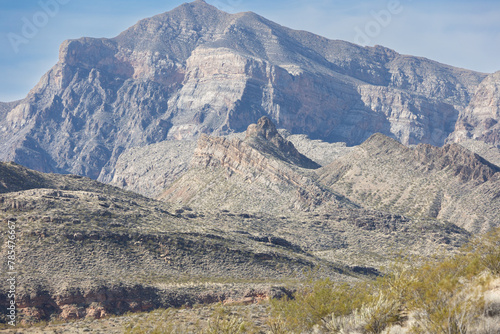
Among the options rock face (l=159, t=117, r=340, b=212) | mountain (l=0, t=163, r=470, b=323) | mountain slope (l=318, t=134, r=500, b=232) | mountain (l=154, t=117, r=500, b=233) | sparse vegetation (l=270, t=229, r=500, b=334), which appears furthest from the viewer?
rock face (l=159, t=117, r=340, b=212)

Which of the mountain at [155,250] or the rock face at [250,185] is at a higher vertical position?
the rock face at [250,185]

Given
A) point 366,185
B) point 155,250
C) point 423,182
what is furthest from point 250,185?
point 155,250

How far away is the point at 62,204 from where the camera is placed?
102000 mm

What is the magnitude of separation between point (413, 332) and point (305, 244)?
3437 inches

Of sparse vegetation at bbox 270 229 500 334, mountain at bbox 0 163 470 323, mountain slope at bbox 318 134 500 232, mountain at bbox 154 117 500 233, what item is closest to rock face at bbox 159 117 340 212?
mountain at bbox 154 117 500 233

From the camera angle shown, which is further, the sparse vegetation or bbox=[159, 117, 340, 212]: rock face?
bbox=[159, 117, 340, 212]: rock face

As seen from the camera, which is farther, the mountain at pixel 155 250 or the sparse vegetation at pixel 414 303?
the mountain at pixel 155 250

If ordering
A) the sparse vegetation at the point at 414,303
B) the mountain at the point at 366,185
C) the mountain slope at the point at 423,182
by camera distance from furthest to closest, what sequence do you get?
the mountain slope at the point at 423,182
the mountain at the point at 366,185
the sparse vegetation at the point at 414,303

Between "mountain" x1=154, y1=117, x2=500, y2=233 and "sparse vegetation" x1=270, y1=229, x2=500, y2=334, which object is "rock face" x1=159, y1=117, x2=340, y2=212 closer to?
"mountain" x1=154, y1=117, x2=500, y2=233

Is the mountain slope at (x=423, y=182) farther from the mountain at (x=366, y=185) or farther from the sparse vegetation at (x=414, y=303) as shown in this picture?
the sparse vegetation at (x=414, y=303)

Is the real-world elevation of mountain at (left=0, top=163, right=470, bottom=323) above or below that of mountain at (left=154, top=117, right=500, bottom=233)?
below

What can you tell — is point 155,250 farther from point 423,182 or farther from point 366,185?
point 423,182

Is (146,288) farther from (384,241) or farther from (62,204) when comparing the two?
(384,241)

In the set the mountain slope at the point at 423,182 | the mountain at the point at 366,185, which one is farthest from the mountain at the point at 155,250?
the mountain slope at the point at 423,182
